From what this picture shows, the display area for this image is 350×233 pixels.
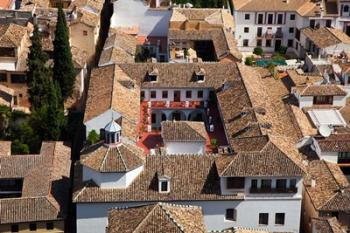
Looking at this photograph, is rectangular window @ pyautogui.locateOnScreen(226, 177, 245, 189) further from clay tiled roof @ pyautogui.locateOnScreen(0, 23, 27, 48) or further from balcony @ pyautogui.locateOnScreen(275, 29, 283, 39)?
balcony @ pyautogui.locateOnScreen(275, 29, 283, 39)

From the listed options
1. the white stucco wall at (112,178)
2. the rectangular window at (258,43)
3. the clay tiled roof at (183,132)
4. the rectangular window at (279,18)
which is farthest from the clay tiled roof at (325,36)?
the white stucco wall at (112,178)

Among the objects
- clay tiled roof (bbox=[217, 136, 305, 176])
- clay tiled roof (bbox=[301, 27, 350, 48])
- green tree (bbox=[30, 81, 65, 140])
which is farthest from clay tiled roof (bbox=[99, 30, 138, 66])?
clay tiled roof (bbox=[217, 136, 305, 176])

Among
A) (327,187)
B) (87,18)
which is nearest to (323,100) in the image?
(327,187)

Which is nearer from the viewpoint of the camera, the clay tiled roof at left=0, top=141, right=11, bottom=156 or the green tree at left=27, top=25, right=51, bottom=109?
the clay tiled roof at left=0, top=141, right=11, bottom=156

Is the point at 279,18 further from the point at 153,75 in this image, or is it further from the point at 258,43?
the point at 153,75

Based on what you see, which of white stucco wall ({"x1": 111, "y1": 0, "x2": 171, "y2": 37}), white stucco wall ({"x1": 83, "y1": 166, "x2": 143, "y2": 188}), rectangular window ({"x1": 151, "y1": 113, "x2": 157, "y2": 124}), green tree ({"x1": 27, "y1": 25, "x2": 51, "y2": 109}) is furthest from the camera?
white stucco wall ({"x1": 111, "y1": 0, "x2": 171, "y2": 37})

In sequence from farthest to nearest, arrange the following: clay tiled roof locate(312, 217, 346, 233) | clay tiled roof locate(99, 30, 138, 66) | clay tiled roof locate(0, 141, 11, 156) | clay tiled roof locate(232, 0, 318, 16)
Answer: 1. clay tiled roof locate(232, 0, 318, 16)
2. clay tiled roof locate(99, 30, 138, 66)
3. clay tiled roof locate(0, 141, 11, 156)
4. clay tiled roof locate(312, 217, 346, 233)

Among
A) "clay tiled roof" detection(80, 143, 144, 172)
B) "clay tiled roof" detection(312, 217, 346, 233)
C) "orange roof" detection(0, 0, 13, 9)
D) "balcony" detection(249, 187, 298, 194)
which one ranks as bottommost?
"clay tiled roof" detection(312, 217, 346, 233)

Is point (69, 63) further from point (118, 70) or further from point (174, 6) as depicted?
point (174, 6)
